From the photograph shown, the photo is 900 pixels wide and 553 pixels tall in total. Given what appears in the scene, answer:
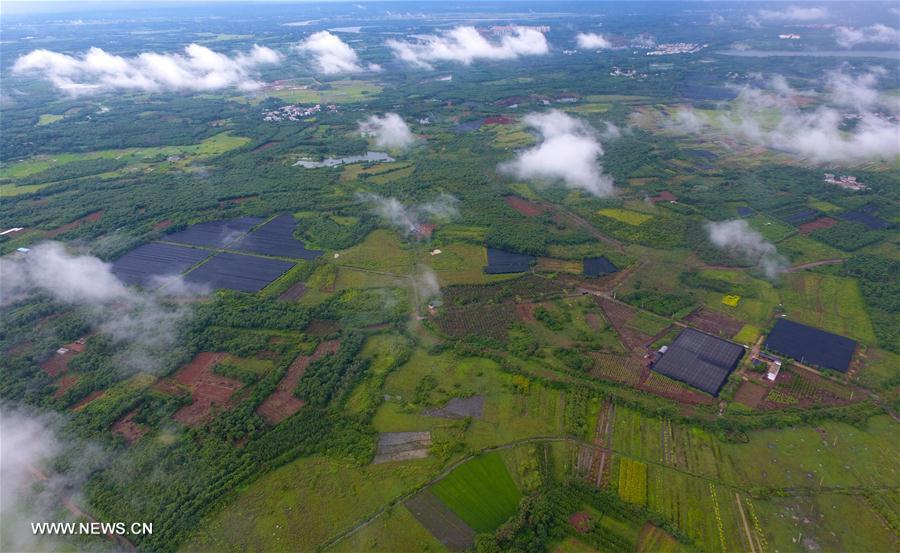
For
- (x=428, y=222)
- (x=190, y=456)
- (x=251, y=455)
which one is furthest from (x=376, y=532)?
(x=428, y=222)

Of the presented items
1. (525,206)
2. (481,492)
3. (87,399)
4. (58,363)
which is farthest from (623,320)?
(58,363)

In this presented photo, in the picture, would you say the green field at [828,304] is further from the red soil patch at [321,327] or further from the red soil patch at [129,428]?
the red soil patch at [129,428]

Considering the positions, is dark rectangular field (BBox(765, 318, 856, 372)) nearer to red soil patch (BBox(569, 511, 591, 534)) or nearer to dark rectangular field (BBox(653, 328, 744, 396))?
dark rectangular field (BBox(653, 328, 744, 396))

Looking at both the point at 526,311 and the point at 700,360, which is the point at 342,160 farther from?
the point at 700,360

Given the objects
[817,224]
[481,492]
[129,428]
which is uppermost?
[817,224]

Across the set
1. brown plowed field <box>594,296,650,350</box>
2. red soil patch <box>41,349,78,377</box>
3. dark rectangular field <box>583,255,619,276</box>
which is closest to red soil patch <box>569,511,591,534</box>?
brown plowed field <box>594,296,650,350</box>
